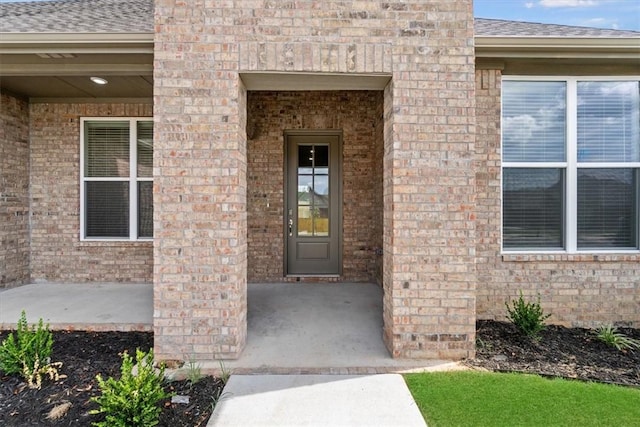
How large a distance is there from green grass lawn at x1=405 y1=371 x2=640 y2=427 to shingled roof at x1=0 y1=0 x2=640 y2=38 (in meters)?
3.56

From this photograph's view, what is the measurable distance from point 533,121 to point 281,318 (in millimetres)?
3901

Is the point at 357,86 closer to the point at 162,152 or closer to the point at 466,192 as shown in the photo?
the point at 466,192

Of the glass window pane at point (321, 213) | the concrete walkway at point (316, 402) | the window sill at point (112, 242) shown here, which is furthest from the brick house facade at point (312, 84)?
the window sill at point (112, 242)

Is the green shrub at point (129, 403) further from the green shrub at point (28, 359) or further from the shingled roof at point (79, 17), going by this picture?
the shingled roof at point (79, 17)

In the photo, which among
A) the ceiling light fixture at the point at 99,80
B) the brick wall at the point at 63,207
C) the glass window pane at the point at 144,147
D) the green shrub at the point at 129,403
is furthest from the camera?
the glass window pane at the point at 144,147

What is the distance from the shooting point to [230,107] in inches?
126

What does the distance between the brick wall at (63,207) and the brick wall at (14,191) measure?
0.10 meters

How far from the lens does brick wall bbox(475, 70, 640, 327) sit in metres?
4.17

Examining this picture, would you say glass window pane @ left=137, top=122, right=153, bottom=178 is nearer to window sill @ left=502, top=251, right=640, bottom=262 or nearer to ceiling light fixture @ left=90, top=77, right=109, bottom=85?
ceiling light fixture @ left=90, top=77, right=109, bottom=85

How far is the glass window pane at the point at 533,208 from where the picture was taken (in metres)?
4.28

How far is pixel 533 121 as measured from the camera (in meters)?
4.27

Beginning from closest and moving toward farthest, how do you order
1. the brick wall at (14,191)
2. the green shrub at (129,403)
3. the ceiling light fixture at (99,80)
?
the green shrub at (129,403)
the ceiling light fixture at (99,80)
the brick wall at (14,191)

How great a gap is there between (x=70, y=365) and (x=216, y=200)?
6.61 feet

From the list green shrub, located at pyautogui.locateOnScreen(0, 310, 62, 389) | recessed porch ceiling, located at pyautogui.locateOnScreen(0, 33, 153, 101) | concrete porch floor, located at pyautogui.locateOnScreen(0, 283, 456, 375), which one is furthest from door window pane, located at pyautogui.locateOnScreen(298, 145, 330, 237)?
green shrub, located at pyautogui.locateOnScreen(0, 310, 62, 389)
